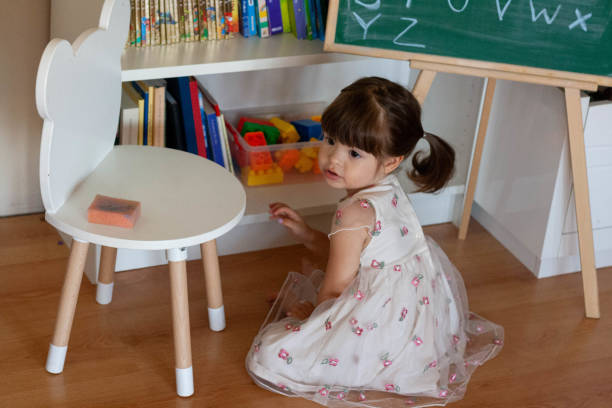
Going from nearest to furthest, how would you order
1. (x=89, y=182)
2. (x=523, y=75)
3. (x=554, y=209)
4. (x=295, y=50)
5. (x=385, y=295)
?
(x=89, y=182) → (x=385, y=295) → (x=523, y=75) → (x=295, y=50) → (x=554, y=209)

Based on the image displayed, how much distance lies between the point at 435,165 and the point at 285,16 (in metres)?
0.56

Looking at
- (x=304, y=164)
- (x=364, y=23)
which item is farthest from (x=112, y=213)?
(x=304, y=164)

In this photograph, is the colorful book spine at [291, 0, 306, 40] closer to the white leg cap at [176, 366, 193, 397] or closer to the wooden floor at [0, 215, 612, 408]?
the wooden floor at [0, 215, 612, 408]

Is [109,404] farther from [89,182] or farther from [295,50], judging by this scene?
[295,50]

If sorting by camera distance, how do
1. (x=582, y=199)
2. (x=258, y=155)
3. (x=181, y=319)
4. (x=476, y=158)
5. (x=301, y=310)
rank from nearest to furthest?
(x=181, y=319) → (x=301, y=310) → (x=582, y=199) → (x=258, y=155) → (x=476, y=158)

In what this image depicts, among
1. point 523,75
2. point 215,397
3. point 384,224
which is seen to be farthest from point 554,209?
point 215,397

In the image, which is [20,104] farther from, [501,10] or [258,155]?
[501,10]

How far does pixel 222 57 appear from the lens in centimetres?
175

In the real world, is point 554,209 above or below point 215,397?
above

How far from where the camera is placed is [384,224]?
1622 millimetres

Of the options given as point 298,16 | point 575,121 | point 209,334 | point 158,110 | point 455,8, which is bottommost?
point 209,334

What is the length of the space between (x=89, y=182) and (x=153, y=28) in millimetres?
475

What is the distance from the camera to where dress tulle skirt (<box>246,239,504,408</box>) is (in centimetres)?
160

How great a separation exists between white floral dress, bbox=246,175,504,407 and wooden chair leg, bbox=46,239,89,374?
0.40 m
